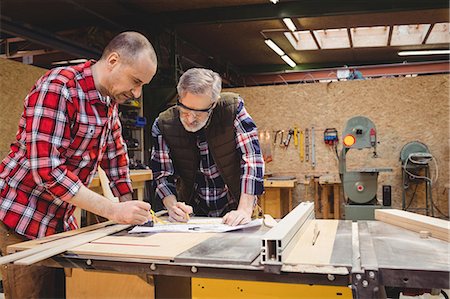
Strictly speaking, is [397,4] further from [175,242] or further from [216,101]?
[175,242]

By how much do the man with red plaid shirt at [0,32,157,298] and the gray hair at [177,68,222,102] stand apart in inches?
10.1

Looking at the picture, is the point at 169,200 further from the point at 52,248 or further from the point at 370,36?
the point at 370,36

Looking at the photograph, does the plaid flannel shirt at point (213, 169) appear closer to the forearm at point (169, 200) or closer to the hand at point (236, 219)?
the forearm at point (169, 200)

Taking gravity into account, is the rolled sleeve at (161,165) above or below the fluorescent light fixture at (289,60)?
below

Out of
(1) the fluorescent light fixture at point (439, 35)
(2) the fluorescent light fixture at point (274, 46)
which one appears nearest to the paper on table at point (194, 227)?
(2) the fluorescent light fixture at point (274, 46)

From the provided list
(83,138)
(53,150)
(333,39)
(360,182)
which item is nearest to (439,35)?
(333,39)

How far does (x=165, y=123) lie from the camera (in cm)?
194

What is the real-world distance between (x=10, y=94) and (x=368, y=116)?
439 cm

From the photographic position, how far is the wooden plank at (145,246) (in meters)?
1.14

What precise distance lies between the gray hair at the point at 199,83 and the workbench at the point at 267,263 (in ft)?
1.99

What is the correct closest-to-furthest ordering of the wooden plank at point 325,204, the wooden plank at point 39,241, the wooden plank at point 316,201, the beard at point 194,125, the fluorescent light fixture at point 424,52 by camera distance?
the wooden plank at point 39,241 < the beard at point 194,125 < the wooden plank at point 325,204 < the wooden plank at point 316,201 < the fluorescent light fixture at point 424,52

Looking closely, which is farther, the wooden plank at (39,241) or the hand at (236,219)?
the hand at (236,219)

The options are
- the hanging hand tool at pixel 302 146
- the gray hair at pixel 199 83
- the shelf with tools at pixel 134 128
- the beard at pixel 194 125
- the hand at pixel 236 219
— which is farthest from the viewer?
the hanging hand tool at pixel 302 146

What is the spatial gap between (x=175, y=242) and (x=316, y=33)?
5804 millimetres
